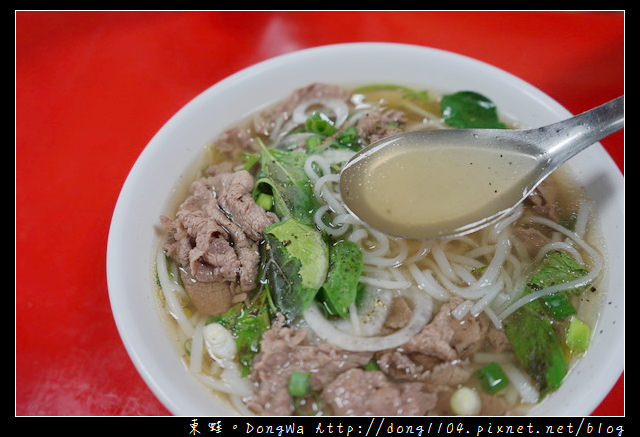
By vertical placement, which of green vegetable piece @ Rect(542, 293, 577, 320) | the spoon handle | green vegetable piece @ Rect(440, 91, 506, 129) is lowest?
green vegetable piece @ Rect(542, 293, 577, 320)

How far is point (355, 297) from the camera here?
203 centimetres

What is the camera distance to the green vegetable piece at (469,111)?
2621 millimetres

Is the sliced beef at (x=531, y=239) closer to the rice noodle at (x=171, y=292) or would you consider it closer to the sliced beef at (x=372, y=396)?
the sliced beef at (x=372, y=396)

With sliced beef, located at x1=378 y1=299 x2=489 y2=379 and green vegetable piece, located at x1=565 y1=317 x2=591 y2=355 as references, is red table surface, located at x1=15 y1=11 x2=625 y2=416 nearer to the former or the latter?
green vegetable piece, located at x1=565 y1=317 x2=591 y2=355

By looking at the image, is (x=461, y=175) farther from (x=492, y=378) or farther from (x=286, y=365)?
(x=286, y=365)

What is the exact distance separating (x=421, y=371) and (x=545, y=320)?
53 centimetres

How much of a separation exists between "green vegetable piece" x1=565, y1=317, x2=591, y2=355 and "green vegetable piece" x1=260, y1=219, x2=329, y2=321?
0.96 m

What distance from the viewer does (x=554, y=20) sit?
3613 mm

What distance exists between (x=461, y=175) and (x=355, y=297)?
2.17ft

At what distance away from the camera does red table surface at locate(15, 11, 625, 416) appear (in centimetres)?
244

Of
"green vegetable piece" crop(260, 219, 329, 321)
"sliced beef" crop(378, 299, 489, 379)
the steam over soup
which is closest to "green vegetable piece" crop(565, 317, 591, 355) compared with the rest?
the steam over soup

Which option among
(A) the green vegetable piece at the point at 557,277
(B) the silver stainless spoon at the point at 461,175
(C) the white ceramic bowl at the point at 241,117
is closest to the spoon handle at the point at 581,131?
(B) the silver stainless spoon at the point at 461,175

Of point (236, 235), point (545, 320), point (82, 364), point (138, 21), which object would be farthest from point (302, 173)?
point (138, 21)
